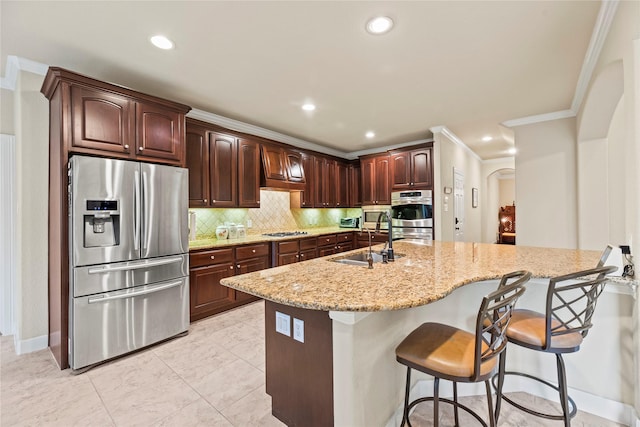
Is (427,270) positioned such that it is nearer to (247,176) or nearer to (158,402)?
(158,402)

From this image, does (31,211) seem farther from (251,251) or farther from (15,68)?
(251,251)

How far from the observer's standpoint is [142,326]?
259cm

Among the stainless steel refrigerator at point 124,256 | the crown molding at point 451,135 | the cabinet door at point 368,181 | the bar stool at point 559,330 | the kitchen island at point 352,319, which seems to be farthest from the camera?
the cabinet door at point 368,181

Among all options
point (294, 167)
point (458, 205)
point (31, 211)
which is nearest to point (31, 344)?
point (31, 211)

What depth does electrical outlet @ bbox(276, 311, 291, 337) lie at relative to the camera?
1.54 metres

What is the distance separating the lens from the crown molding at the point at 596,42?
6.18ft

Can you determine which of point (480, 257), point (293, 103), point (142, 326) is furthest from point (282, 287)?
point (293, 103)

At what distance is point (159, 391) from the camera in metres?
2.03

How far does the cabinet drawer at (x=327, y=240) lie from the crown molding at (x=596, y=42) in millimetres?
3764

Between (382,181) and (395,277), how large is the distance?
4.09 metres

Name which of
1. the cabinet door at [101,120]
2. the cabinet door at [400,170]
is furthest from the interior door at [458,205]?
the cabinet door at [101,120]

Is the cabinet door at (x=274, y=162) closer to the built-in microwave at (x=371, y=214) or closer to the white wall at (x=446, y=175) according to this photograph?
the built-in microwave at (x=371, y=214)

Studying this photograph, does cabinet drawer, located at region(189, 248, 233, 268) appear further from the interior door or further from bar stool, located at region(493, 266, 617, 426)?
the interior door

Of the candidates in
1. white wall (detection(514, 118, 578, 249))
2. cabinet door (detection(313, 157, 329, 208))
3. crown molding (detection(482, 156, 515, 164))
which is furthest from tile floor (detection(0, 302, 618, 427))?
crown molding (detection(482, 156, 515, 164))
